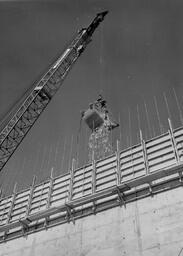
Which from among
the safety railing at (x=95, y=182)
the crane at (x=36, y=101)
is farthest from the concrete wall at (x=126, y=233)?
the crane at (x=36, y=101)

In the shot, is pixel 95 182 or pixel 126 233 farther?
pixel 95 182

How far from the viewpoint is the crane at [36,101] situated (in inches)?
1247

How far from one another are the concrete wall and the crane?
14073 mm

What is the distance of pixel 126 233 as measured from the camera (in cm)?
1631

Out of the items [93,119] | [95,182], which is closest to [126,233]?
[95,182]

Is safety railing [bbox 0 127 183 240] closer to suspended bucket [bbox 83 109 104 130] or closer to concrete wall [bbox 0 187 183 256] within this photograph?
concrete wall [bbox 0 187 183 256]

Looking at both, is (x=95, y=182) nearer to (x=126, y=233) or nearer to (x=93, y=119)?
(x=126, y=233)

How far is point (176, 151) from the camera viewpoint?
57.5 feet

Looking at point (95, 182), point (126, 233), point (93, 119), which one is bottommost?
point (126, 233)

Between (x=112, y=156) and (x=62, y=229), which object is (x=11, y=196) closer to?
(x=62, y=229)

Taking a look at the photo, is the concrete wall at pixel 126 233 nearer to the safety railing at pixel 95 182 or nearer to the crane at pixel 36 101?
the safety railing at pixel 95 182

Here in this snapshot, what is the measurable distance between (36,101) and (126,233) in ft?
70.4

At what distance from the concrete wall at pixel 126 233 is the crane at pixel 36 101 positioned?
14.1 m

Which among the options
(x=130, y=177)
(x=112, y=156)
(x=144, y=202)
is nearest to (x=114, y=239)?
(x=144, y=202)
